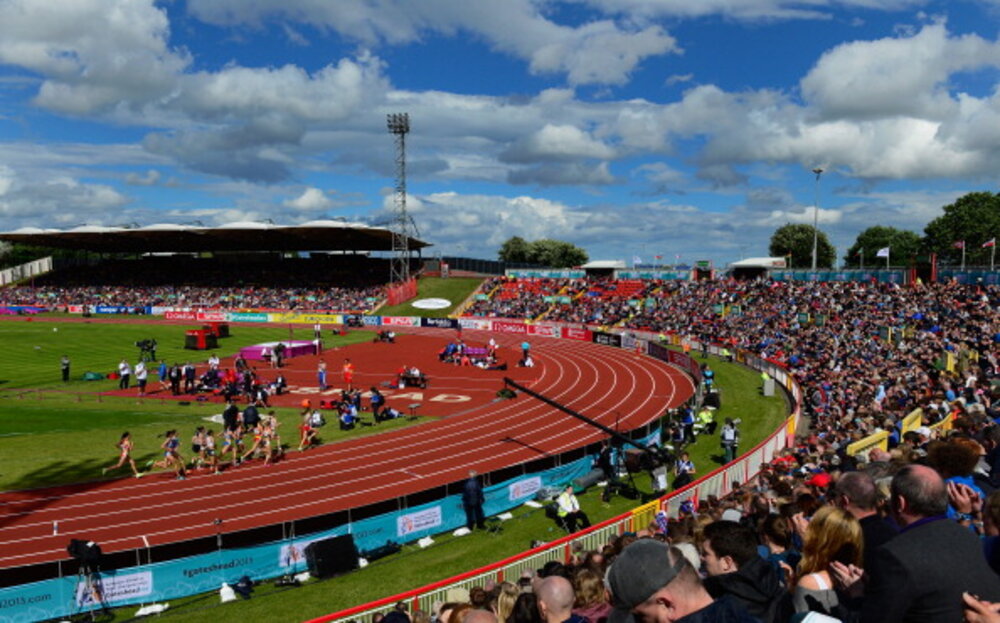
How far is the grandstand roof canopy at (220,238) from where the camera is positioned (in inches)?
3095

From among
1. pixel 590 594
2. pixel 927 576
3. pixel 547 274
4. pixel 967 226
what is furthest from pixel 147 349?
pixel 967 226

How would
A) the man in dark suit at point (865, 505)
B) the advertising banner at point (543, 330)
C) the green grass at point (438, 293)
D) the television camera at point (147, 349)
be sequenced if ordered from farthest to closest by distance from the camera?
the green grass at point (438, 293) < the advertising banner at point (543, 330) < the television camera at point (147, 349) < the man in dark suit at point (865, 505)

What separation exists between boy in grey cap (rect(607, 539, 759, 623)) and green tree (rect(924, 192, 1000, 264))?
101 metres

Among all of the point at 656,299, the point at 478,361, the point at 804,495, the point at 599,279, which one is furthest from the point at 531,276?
the point at 804,495

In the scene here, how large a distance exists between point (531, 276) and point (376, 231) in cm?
1948

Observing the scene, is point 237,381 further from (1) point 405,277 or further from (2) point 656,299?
(1) point 405,277

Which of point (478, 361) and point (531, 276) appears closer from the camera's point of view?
point (478, 361)

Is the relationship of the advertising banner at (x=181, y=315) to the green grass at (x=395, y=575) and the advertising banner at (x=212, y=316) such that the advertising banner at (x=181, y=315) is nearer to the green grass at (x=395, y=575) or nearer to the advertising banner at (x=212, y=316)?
the advertising banner at (x=212, y=316)

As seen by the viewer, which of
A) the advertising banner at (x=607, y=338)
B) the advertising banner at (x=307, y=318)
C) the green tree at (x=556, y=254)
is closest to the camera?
the advertising banner at (x=607, y=338)

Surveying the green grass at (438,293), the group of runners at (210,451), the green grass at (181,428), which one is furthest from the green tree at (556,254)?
the group of runners at (210,451)

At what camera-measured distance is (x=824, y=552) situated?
3.94 metres

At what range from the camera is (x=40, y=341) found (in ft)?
160

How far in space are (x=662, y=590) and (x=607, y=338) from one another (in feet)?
164

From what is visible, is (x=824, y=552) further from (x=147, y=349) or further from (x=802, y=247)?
(x=802, y=247)
